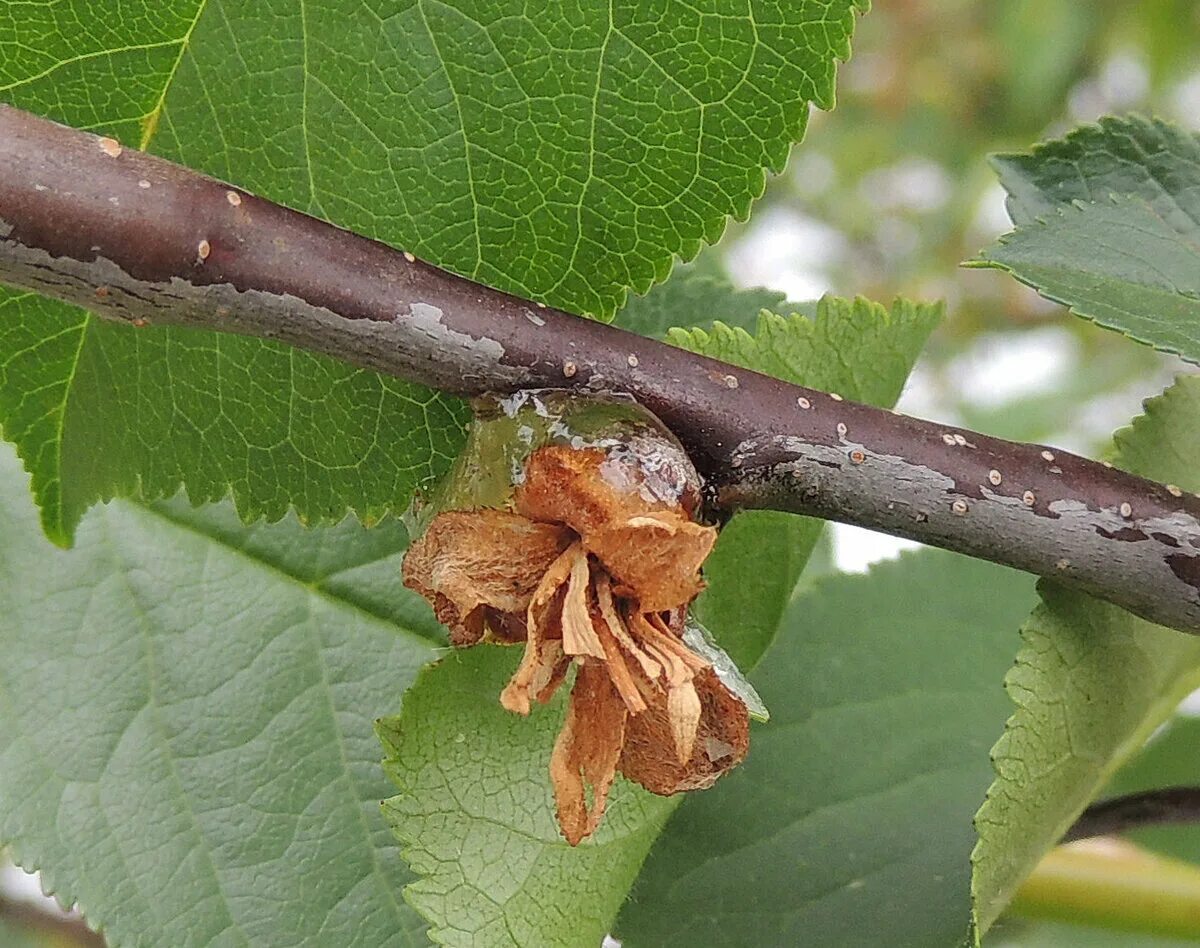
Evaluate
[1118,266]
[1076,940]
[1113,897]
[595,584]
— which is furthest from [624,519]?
[1076,940]

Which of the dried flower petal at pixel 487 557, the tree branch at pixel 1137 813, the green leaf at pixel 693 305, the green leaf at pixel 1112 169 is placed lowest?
the tree branch at pixel 1137 813

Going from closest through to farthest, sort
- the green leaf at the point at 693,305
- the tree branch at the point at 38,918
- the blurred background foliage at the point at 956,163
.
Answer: the green leaf at the point at 693,305 → the tree branch at the point at 38,918 → the blurred background foliage at the point at 956,163

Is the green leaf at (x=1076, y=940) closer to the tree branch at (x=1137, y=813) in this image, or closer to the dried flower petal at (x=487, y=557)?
the tree branch at (x=1137, y=813)

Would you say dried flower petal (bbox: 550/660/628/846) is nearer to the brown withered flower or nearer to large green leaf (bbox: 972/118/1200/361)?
the brown withered flower

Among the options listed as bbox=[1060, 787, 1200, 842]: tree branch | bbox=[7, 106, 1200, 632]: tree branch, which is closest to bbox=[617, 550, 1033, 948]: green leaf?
bbox=[1060, 787, 1200, 842]: tree branch

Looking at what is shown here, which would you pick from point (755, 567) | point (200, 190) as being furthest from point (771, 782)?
point (200, 190)

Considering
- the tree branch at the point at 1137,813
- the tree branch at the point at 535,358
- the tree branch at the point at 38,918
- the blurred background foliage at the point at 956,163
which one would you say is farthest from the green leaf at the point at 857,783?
the blurred background foliage at the point at 956,163

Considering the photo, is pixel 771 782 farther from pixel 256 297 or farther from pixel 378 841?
pixel 256 297
